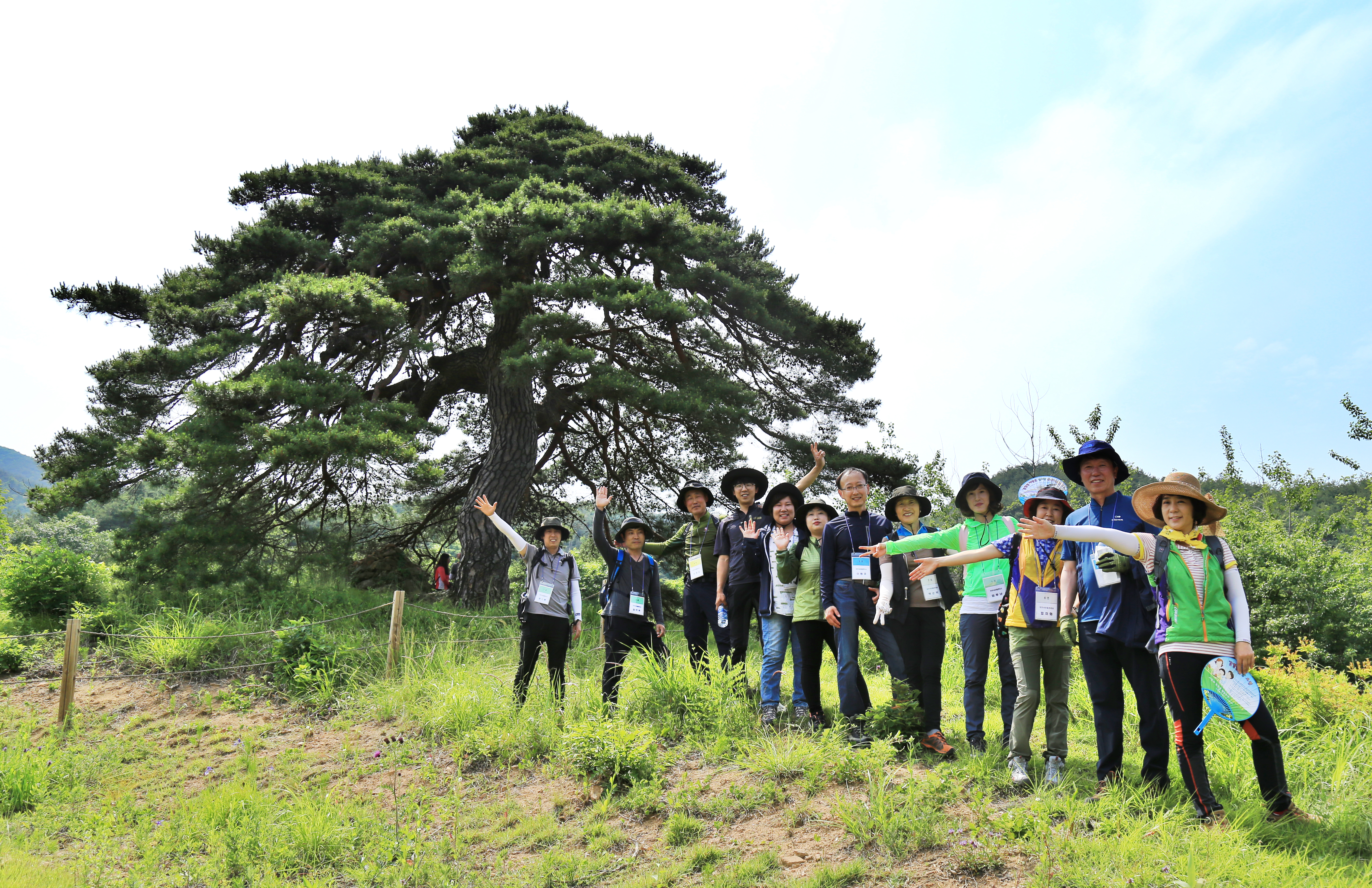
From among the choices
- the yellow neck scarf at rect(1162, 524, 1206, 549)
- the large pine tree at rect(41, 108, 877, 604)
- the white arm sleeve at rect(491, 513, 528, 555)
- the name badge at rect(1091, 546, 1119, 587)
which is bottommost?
the name badge at rect(1091, 546, 1119, 587)

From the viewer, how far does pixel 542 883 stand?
3602mm

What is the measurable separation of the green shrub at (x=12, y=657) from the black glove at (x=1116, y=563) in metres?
10.8

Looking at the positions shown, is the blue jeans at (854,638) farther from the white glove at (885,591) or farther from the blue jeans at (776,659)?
the blue jeans at (776,659)

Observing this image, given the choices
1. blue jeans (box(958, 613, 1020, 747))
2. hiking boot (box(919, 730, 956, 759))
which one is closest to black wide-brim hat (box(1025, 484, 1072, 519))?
blue jeans (box(958, 613, 1020, 747))

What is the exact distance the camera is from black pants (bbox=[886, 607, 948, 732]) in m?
4.71

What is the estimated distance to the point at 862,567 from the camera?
4684mm

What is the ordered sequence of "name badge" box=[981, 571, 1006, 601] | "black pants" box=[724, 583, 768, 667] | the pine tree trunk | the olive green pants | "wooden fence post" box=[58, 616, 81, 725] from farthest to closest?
the pine tree trunk
"wooden fence post" box=[58, 616, 81, 725]
"black pants" box=[724, 583, 768, 667]
"name badge" box=[981, 571, 1006, 601]
the olive green pants

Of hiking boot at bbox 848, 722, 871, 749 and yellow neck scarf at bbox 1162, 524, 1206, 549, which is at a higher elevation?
yellow neck scarf at bbox 1162, 524, 1206, 549

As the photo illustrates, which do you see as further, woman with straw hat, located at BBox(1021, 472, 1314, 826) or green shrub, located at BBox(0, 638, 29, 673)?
green shrub, located at BBox(0, 638, 29, 673)

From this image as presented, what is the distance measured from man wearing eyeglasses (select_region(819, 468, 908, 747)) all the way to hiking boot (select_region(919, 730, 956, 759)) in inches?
13.0

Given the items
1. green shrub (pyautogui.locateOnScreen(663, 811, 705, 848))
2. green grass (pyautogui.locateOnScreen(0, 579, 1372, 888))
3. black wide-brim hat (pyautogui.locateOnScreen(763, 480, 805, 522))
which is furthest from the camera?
Answer: black wide-brim hat (pyautogui.locateOnScreen(763, 480, 805, 522))

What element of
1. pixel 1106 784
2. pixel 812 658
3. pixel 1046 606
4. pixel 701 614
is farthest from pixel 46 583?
pixel 1106 784

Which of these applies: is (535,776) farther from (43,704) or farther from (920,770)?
(43,704)

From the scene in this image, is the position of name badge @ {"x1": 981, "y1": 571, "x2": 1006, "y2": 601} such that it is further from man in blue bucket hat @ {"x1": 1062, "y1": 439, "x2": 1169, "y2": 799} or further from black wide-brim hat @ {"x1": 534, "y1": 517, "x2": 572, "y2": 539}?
black wide-brim hat @ {"x1": 534, "y1": 517, "x2": 572, "y2": 539}
